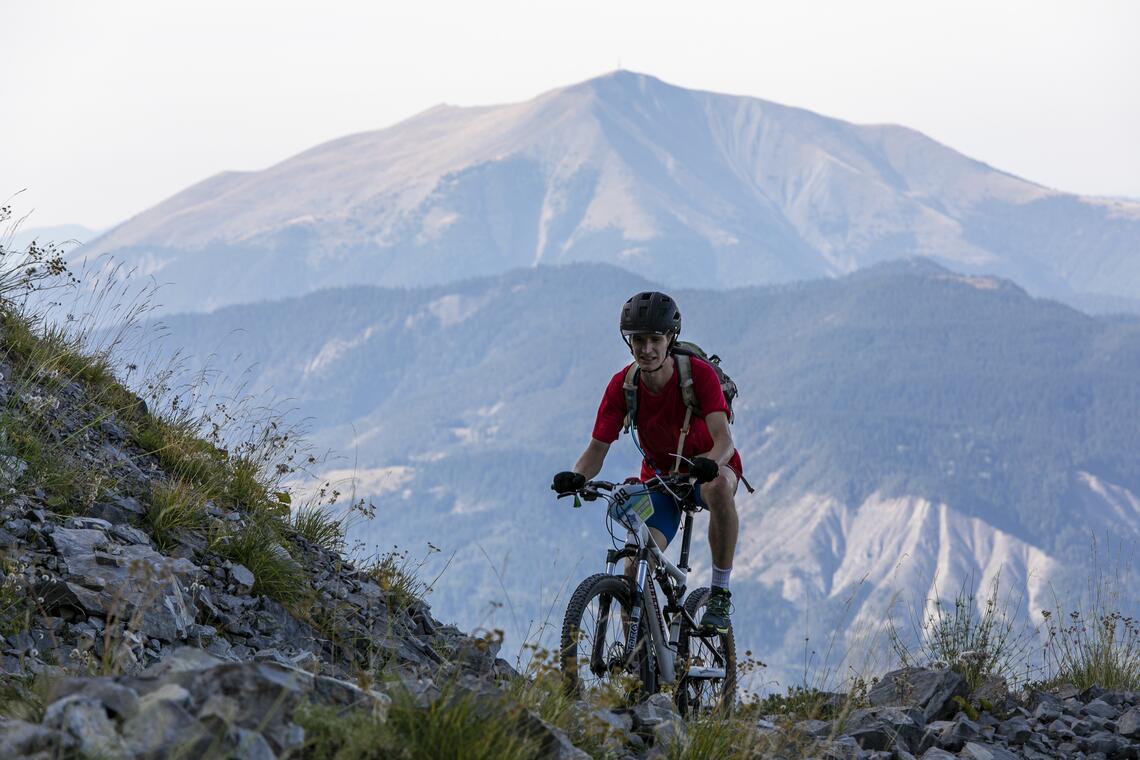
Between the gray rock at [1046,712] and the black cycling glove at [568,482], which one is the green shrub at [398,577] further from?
the gray rock at [1046,712]

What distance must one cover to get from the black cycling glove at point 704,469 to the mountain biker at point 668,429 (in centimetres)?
19

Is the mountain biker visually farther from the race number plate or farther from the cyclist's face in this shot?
the race number plate

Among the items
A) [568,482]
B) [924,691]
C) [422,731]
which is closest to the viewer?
[422,731]

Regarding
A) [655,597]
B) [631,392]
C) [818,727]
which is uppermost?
[631,392]

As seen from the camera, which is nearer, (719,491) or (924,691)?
(719,491)

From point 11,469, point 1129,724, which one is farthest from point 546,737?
point 1129,724

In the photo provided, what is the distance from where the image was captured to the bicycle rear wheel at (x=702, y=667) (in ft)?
24.5

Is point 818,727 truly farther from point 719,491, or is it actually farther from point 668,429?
point 668,429

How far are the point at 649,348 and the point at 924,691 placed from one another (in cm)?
363

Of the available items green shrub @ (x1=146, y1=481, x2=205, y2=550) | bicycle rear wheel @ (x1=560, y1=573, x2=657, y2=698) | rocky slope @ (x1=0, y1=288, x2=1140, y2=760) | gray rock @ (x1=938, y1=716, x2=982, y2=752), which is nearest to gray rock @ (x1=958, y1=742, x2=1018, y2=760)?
rocky slope @ (x1=0, y1=288, x2=1140, y2=760)

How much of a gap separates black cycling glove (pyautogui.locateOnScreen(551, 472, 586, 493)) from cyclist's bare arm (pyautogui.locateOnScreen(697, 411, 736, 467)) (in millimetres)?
805

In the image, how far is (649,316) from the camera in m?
7.42

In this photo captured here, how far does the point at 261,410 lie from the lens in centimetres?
1038

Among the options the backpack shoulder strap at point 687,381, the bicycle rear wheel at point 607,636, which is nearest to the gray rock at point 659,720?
the bicycle rear wheel at point 607,636
